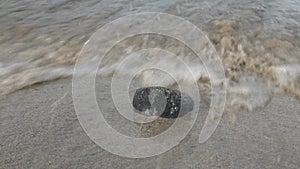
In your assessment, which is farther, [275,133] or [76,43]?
[76,43]

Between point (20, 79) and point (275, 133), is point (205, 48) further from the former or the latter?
point (20, 79)

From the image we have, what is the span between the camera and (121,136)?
2.21 metres

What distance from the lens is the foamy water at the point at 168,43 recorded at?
2873mm

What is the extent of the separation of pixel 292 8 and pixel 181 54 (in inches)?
67.1

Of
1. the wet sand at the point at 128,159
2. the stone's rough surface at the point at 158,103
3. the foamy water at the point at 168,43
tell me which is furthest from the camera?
the foamy water at the point at 168,43

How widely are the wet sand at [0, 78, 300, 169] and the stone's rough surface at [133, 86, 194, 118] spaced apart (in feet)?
0.56

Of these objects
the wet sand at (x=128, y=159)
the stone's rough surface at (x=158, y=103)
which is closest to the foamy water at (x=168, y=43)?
the wet sand at (x=128, y=159)

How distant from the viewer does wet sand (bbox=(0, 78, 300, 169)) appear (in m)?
1.99

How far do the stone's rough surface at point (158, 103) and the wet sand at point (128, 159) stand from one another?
17 cm

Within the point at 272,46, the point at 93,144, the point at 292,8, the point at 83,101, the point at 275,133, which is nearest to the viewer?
the point at 93,144

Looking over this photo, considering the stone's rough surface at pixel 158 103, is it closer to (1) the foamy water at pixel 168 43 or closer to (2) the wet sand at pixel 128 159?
(2) the wet sand at pixel 128 159

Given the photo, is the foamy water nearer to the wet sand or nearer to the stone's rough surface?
the wet sand

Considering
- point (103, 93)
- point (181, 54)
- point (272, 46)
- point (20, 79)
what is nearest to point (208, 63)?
point (181, 54)

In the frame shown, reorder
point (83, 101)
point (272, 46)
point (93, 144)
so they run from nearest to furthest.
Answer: point (93, 144) < point (83, 101) < point (272, 46)
